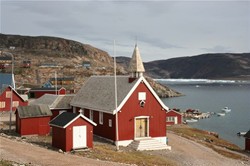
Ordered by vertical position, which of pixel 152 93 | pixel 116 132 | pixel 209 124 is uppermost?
pixel 152 93

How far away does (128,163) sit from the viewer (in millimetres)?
25969

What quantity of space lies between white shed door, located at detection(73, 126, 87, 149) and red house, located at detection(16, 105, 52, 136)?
868 centimetres

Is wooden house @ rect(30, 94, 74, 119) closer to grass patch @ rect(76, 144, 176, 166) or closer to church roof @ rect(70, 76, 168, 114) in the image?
church roof @ rect(70, 76, 168, 114)

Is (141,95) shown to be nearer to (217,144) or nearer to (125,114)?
(125,114)

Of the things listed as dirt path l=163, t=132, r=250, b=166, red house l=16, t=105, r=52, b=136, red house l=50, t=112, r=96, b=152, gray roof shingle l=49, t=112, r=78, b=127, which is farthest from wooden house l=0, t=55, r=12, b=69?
red house l=50, t=112, r=96, b=152

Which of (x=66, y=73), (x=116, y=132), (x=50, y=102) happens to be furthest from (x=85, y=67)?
(x=116, y=132)

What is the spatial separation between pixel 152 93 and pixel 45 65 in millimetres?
135710

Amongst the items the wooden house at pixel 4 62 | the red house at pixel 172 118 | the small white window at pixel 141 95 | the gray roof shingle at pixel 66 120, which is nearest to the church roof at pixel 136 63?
the small white window at pixel 141 95

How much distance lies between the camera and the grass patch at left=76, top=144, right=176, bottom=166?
26.6 m

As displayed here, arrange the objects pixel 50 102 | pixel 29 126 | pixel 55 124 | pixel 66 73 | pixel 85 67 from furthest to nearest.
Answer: pixel 85 67 < pixel 66 73 < pixel 50 102 < pixel 29 126 < pixel 55 124

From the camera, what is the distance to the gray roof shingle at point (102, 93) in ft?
114

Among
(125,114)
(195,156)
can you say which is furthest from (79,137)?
(195,156)

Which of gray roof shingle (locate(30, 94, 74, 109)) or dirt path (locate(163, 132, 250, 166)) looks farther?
gray roof shingle (locate(30, 94, 74, 109))

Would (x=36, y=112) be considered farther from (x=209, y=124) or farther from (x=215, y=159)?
(x=209, y=124)
